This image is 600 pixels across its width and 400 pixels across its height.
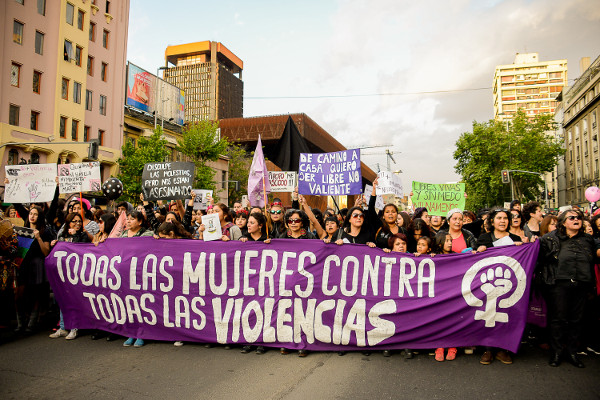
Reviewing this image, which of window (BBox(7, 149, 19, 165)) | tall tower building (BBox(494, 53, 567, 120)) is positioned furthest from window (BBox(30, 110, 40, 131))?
tall tower building (BBox(494, 53, 567, 120))

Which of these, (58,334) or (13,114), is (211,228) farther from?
(13,114)

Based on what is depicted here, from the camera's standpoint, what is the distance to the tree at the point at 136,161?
1282 inches

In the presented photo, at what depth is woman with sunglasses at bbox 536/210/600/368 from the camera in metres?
4.74

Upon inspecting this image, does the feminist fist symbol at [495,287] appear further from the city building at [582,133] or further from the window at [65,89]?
the city building at [582,133]

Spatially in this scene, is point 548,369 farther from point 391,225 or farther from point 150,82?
point 150,82

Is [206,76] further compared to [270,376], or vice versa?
[206,76]

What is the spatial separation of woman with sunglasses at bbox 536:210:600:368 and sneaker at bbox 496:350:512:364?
0.42m

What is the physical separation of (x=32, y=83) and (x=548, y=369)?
32.4 m

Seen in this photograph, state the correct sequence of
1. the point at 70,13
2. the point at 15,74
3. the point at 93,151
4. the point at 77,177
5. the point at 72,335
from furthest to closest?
the point at 70,13
the point at 15,74
the point at 93,151
the point at 77,177
the point at 72,335

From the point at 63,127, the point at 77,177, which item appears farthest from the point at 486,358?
the point at 63,127

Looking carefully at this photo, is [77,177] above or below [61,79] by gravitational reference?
below

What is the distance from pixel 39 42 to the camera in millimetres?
29281

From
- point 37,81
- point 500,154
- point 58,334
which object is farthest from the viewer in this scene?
point 500,154

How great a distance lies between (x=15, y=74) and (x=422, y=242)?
99.4 feet
